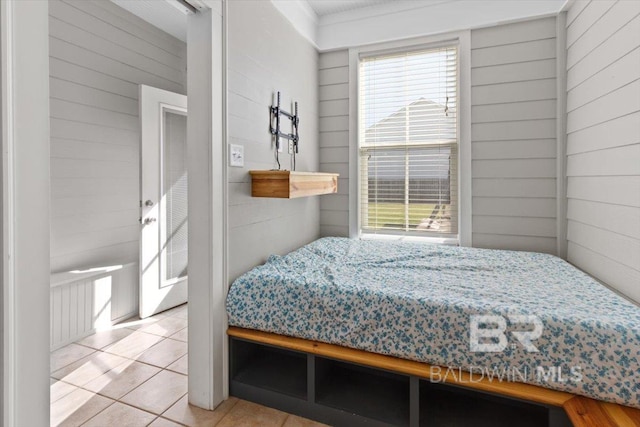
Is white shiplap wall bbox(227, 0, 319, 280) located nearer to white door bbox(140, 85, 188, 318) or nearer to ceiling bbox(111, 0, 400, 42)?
ceiling bbox(111, 0, 400, 42)

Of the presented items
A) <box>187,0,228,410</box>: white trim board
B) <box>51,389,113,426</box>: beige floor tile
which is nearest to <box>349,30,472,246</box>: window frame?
<box>187,0,228,410</box>: white trim board

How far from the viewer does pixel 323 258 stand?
2.49 metres

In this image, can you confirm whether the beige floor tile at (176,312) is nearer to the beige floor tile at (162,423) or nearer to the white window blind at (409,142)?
the beige floor tile at (162,423)

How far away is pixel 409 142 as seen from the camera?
3066 mm

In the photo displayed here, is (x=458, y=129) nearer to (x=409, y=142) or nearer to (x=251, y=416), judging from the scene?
(x=409, y=142)

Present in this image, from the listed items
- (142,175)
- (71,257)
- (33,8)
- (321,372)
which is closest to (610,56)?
(321,372)

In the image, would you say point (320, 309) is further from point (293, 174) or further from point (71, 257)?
point (71, 257)

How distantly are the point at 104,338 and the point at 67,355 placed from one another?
0.28 meters

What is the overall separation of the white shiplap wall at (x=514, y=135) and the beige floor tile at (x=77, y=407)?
113 inches

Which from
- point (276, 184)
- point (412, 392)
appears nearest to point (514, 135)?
point (276, 184)

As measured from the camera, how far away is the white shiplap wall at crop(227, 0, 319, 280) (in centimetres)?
201

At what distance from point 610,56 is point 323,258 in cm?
207

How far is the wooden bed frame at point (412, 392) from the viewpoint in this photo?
1.25 m

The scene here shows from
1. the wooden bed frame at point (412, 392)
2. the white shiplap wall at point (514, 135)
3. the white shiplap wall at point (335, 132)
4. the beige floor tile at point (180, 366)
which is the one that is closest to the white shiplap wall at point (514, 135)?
the white shiplap wall at point (514, 135)
